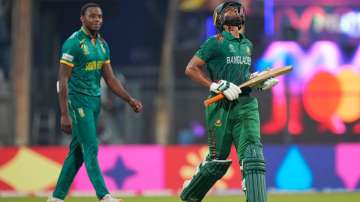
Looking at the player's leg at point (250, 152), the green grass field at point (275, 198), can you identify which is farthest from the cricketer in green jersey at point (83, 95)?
the green grass field at point (275, 198)

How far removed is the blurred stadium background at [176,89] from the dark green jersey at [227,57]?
6.97m

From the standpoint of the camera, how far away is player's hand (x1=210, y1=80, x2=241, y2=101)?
8961 mm

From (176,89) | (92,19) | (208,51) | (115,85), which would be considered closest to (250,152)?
(208,51)

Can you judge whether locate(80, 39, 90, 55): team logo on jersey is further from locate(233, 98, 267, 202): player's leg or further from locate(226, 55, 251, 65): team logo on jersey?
locate(233, 98, 267, 202): player's leg

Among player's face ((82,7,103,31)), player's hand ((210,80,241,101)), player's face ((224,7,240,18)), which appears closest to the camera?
player's hand ((210,80,241,101))

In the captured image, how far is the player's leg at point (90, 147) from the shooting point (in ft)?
33.1

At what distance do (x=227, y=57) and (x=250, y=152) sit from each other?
941 millimetres

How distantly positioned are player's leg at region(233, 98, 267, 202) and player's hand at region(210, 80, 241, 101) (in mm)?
271

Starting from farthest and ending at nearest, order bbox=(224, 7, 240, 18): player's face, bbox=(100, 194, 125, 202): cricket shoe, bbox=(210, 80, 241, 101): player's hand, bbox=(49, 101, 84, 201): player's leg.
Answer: bbox=(49, 101, 84, 201): player's leg
bbox=(100, 194, 125, 202): cricket shoe
bbox=(224, 7, 240, 18): player's face
bbox=(210, 80, 241, 101): player's hand

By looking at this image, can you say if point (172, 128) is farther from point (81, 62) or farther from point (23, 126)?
point (81, 62)

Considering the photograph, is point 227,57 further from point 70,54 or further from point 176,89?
point 176,89

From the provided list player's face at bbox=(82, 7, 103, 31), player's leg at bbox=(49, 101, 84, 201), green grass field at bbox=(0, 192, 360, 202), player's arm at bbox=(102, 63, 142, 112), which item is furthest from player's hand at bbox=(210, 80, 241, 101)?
green grass field at bbox=(0, 192, 360, 202)

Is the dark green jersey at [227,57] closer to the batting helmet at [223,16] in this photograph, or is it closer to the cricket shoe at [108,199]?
the batting helmet at [223,16]

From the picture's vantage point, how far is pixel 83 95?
10.2 m
